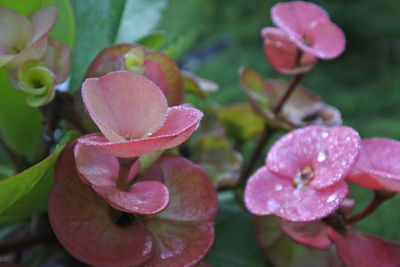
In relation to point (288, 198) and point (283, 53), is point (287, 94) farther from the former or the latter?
point (288, 198)

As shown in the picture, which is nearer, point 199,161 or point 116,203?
point 116,203

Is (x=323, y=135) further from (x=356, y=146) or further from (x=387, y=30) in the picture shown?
(x=387, y=30)

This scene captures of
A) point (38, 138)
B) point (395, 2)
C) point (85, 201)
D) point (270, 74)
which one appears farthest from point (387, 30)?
point (85, 201)

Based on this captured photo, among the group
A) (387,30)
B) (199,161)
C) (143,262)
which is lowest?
(387,30)

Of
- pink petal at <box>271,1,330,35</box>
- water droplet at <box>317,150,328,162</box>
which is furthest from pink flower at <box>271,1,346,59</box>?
water droplet at <box>317,150,328,162</box>

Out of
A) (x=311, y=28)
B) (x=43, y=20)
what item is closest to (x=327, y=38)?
(x=311, y=28)

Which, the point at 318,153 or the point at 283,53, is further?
the point at 283,53

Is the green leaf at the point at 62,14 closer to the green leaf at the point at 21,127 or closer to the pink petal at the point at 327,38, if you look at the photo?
the green leaf at the point at 21,127
